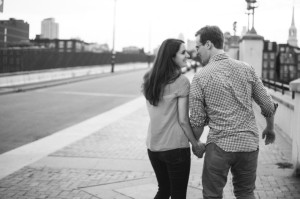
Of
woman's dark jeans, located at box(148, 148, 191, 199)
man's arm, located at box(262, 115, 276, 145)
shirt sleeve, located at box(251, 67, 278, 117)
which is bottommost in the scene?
woman's dark jeans, located at box(148, 148, 191, 199)

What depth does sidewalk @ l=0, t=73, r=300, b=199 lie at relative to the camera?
5383 mm

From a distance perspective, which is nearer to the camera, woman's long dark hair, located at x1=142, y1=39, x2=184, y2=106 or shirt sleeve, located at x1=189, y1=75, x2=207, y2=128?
shirt sleeve, located at x1=189, y1=75, x2=207, y2=128

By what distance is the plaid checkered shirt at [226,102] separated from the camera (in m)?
3.16

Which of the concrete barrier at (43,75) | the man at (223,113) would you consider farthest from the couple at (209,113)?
the concrete barrier at (43,75)

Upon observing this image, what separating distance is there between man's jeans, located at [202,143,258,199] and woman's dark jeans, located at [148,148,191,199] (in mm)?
283

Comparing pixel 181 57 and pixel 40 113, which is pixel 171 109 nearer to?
pixel 181 57

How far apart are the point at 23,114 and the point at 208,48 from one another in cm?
1130

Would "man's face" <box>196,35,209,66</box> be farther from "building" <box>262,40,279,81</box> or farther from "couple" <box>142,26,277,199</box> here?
"building" <box>262,40,279,81</box>

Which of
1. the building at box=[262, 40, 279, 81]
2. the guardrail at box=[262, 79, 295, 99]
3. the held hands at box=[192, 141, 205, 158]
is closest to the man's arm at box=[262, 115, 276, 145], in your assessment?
the held hands at box=[192, 141, 205, 158]

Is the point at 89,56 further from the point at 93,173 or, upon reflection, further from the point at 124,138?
the point at 93,173

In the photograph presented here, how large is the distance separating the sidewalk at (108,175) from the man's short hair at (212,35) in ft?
8.39

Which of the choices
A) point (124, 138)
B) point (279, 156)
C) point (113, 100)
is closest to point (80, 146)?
point (124, 138)

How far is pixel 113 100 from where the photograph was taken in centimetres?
1866

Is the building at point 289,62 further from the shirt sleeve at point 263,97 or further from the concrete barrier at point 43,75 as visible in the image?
the concrete barrier at point 43,75
